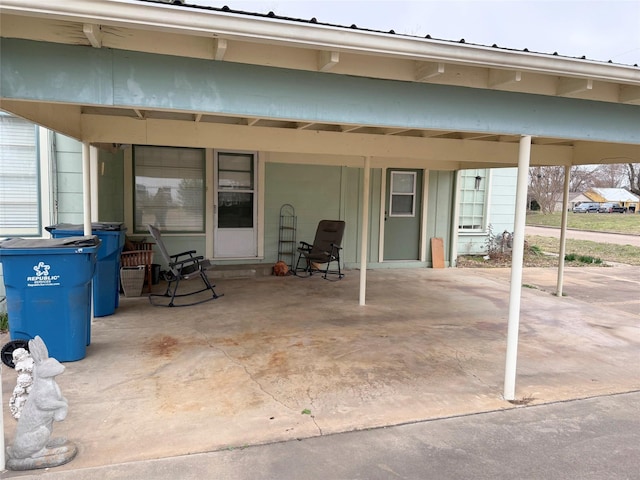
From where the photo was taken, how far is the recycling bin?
4.98 m

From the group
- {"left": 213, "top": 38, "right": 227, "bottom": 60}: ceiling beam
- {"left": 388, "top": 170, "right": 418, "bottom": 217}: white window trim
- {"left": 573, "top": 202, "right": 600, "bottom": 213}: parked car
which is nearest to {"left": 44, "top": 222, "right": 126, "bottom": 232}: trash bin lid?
{"left": 213, "top": 38, "right": 227, "bottom": 60}: ceiling beam

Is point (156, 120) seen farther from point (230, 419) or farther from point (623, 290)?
point (623, 290)

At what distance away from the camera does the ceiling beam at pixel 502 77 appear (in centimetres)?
314

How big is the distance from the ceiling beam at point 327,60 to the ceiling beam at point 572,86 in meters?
1.83

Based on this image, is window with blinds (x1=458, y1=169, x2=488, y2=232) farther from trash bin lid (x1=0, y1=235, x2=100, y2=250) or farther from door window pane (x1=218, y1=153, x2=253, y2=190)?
trash bin lid (x1=0, y1=235, x2=100, y2=250)

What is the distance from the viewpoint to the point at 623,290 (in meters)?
7.99

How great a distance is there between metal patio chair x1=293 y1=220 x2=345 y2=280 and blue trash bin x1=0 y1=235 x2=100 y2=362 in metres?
4.32

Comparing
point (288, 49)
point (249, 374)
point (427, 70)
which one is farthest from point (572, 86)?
point (249, 374)

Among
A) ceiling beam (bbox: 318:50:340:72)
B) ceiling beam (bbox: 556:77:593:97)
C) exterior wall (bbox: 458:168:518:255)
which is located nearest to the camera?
ceiling beam (bbox: 318:50:340:72)

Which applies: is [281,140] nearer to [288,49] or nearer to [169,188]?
[288,49]

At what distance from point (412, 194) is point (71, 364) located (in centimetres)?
707

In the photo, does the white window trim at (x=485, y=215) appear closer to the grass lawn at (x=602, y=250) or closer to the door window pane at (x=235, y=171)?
the grass lawn at (x=602, y=250)

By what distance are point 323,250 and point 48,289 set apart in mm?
4760

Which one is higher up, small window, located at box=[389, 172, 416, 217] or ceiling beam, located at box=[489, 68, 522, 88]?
ceiling beam, located at box=[489, 68, 522, 88]
